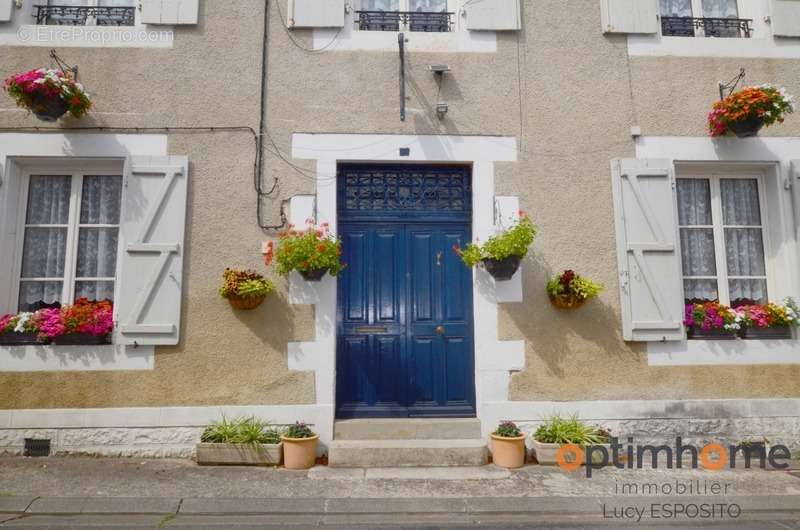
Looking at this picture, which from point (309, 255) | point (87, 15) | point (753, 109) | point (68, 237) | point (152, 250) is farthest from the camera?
point (87, 15)

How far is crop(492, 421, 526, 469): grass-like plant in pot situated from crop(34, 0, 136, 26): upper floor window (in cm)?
524

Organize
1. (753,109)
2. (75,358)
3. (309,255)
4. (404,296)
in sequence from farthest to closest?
(404,296), (753,109), (75,358), (309,255)

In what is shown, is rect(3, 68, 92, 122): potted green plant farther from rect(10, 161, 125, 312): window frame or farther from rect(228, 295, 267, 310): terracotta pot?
rect(228, 295, 267, 310): terracotta pot

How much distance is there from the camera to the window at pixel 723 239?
17.0ft

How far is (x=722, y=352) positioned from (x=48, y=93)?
650 centimetres

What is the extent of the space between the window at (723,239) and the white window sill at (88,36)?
540cm

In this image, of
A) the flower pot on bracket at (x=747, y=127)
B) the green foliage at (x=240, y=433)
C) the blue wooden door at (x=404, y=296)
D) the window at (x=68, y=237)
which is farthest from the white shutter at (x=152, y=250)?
the flower pot on bracket at (x=747, y=127)

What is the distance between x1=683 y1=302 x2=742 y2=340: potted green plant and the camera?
4.85 meters

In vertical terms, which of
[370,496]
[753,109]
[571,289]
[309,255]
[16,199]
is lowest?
[370,496]

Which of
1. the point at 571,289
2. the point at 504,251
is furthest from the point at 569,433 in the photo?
the point at 504,251

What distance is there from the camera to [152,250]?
471 centimetres

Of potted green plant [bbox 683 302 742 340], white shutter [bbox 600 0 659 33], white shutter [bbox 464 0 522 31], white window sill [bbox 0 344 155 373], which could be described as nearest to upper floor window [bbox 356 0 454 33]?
white shutter [bbox 464 0 522 31]

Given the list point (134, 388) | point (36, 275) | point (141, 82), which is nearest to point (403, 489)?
point (134, 388)

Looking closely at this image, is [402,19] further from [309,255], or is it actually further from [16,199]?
[16,199]
